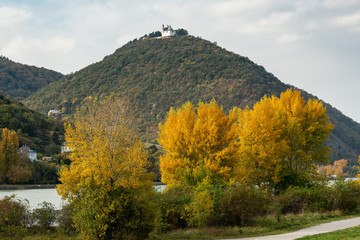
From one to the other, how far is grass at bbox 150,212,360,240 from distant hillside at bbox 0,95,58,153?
285 ft

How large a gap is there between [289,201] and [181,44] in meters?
172

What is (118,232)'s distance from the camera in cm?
1662

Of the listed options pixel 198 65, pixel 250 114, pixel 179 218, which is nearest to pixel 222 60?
pixel 198 65

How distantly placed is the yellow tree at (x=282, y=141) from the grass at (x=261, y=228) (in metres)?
7.19

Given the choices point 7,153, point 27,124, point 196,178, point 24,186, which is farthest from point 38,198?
point 27,124

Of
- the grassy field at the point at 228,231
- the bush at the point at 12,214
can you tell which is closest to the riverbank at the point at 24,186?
the bush at the point at 12,214

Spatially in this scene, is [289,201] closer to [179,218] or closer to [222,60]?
[179,218]

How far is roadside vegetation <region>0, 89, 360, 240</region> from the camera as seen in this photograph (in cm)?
1705

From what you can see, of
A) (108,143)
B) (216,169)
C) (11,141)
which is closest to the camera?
(108,143)

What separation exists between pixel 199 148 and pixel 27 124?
289ft

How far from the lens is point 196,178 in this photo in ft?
91.1

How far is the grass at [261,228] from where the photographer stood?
1915 cm

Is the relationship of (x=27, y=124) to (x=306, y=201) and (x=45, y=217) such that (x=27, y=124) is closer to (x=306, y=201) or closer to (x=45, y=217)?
(x=45, y=217)

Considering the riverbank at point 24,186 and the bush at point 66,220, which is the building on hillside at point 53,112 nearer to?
the riverbank at point 24,186
